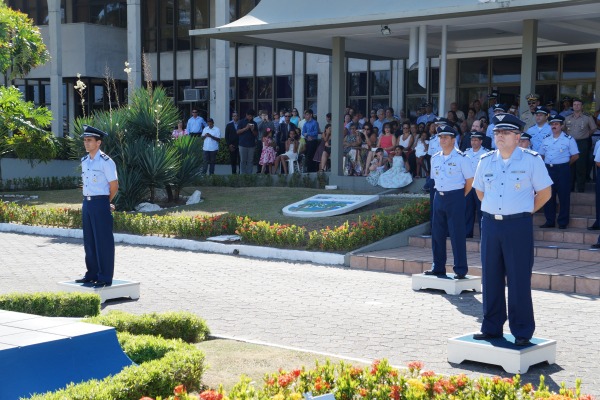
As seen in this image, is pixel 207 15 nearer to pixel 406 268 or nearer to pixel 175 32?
pixel 175 32

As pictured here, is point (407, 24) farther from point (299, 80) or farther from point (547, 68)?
point (299, 80)

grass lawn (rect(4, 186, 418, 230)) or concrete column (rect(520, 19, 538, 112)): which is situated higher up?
concrete column (rect(520, 19, 538, 112))

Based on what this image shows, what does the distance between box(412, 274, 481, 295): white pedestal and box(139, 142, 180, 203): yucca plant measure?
9.33m

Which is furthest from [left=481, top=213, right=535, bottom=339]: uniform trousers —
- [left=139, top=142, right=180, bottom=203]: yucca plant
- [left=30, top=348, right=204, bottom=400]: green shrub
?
[left=139, top=142, right=180, bottom=203]: yucca plant

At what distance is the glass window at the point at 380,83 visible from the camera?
27578 mm

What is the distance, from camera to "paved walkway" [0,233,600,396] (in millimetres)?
7629

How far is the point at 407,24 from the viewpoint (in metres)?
18.1

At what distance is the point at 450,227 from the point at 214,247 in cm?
555

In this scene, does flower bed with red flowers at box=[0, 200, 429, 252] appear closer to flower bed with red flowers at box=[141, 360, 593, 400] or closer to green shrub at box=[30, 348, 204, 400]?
green shrub at box=[30, 348, 204, 400]

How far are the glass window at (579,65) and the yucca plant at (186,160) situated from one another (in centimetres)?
973

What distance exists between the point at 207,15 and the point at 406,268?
22389mm

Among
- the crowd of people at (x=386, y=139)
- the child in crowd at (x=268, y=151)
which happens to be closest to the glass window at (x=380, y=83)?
the crowd of people at (x=386, y=139)

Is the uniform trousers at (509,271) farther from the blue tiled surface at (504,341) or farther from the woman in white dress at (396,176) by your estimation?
the woman in white dress at (396,176)

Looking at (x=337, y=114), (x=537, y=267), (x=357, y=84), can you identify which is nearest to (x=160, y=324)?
(x=537, y=267)
